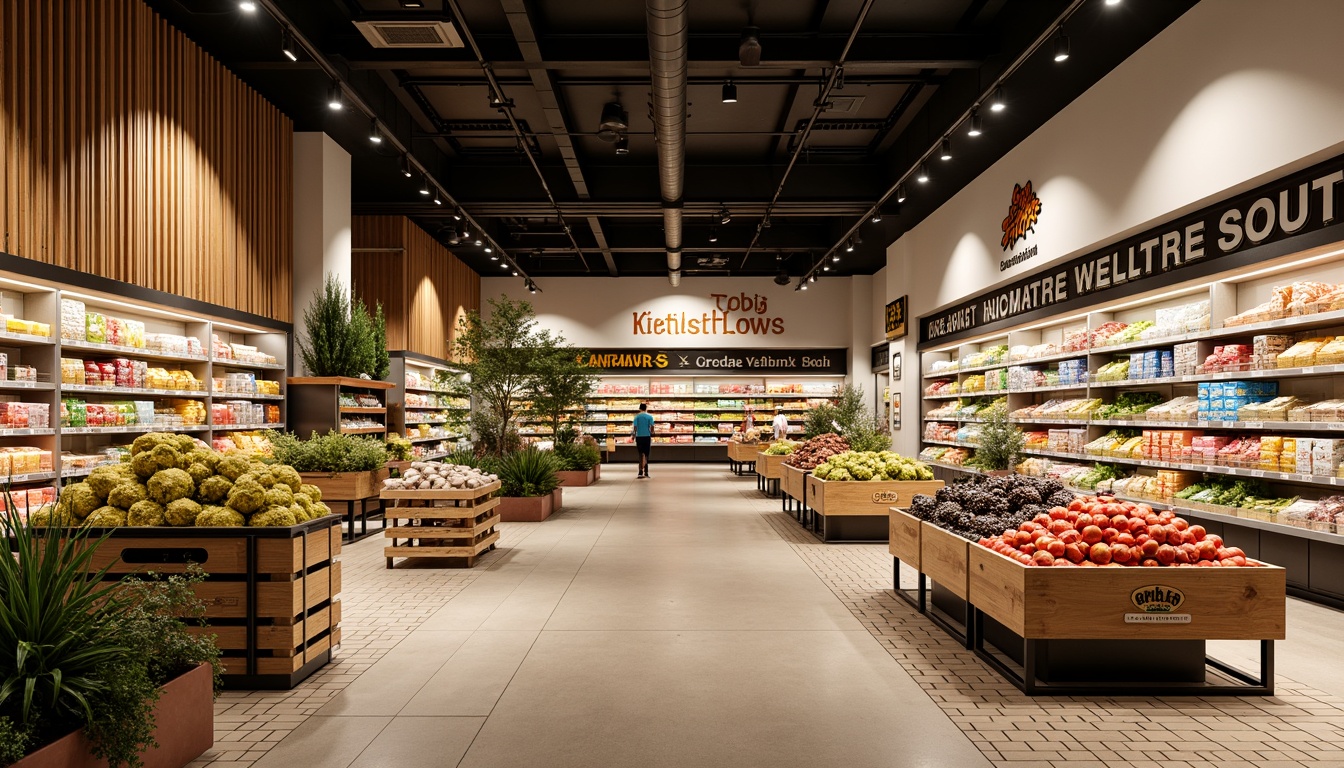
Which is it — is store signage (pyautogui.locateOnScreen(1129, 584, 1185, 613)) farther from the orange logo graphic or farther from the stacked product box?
the orange logo graphic

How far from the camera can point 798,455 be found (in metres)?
11.0

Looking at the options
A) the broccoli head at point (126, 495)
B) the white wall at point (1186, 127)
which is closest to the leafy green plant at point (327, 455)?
the broccoli head at point (126, 495)

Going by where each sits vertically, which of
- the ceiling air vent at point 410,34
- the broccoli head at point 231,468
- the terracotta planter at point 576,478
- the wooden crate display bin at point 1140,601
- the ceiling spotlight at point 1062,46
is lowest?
the terracotta planter at point 576,478

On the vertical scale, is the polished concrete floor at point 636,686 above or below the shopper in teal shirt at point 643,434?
below

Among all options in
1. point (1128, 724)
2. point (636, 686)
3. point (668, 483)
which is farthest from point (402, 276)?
point (1128, 724)

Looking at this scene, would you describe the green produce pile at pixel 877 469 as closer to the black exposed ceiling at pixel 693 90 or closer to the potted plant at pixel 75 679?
the black exposed ceiling at pixel 693 90

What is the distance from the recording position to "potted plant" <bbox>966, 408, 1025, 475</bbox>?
9.66 m

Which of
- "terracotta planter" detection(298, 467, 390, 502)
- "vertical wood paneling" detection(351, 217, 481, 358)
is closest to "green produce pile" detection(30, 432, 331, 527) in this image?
"terracotta planter" detection(298, 467, 390, 502)

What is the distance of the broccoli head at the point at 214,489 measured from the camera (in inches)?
160

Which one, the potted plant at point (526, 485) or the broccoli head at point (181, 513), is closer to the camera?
the broccoli head at point (181, 513)

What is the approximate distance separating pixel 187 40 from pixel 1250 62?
9.44 meters

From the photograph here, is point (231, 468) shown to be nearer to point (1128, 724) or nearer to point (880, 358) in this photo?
point (1128, 724)

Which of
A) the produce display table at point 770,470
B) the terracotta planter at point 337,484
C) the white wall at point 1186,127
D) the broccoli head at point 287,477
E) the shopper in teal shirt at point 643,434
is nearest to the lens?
the broccoli head at point 287,477

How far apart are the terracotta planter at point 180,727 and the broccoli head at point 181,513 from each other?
102 centimetres
